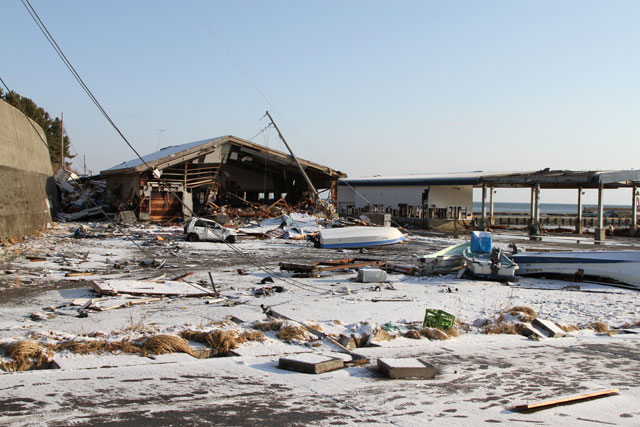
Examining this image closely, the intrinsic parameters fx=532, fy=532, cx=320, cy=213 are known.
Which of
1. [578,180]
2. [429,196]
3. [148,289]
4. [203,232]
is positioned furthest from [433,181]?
[148,289]

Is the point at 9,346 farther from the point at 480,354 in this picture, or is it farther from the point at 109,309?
the point at 480,354

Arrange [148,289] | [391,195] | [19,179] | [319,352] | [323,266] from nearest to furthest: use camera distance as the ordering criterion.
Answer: [319,352] < [148,289] < [323,266] < [19,179] < [391,195]

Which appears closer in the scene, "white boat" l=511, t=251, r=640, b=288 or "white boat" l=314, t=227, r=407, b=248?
"white boat" l=511, t=251, r=640, b=288

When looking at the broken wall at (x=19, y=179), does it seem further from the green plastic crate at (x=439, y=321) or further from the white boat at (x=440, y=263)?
the green plastic crate at (x=439, y=321)

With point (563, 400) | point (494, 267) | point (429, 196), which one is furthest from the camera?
point (429, 196)

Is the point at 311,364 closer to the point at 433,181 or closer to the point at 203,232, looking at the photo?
the point at 203,232

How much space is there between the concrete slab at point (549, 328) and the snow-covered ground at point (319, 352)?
0.76ft

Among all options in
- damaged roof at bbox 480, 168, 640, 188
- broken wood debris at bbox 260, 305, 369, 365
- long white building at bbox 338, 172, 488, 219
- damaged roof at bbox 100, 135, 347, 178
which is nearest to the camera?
broken wood debris at bbox 260, 305, 369, 365

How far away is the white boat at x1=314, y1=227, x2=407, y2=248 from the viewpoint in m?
26.9

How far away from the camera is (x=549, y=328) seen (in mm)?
9891

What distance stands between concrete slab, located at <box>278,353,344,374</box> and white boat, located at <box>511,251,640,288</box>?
41.9 feet

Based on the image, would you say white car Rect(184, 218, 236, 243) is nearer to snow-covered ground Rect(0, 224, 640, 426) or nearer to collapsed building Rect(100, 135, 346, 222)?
collapsed building Rect(100, 135, 346, 222)

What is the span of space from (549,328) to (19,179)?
23462 millimetres

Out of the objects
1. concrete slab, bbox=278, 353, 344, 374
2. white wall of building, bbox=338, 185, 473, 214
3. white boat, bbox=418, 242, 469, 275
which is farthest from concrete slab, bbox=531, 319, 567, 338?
white wall of building, bbox=338, 185, 473, 214
